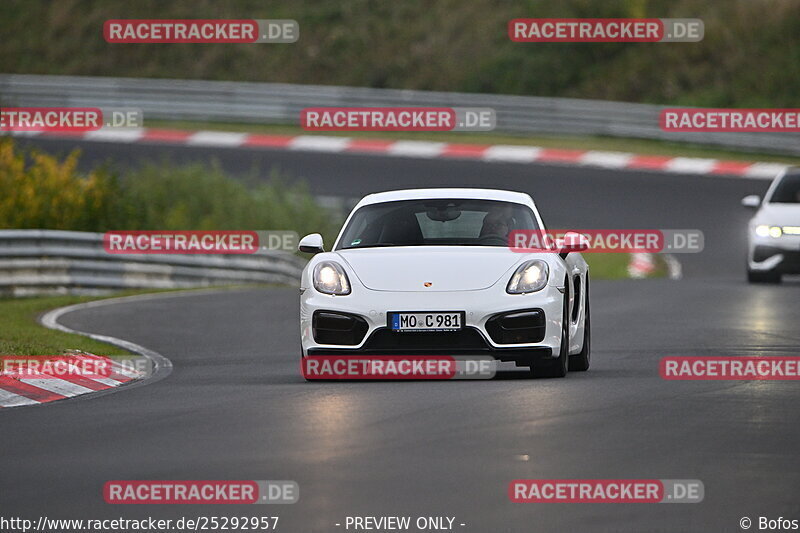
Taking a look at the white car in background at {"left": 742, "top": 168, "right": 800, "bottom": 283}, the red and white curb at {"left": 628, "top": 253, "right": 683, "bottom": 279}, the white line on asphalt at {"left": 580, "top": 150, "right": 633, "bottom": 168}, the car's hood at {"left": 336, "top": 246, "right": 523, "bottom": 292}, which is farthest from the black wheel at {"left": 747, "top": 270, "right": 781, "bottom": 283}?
the white line on asphalt at {"left": 580, "top": 150, "right": 633, "bottom": 168}

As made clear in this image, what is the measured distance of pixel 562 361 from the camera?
1160cm

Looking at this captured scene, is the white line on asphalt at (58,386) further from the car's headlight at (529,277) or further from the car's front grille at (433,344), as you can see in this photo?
the car's headlight at (529,277)

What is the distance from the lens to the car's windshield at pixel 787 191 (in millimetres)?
21859

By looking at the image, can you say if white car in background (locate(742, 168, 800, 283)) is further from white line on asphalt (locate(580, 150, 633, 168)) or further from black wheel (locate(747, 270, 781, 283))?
white line on asphalt (locate(580, 150, 633, 168))

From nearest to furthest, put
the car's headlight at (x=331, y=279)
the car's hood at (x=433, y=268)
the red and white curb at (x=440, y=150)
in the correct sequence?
1. the car's hood at (x=433, y=268)
2. the car's headlight at (x=331, y=279)
3. the red and white curb at (x=440, y=150)

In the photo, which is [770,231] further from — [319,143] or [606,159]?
[319,143]

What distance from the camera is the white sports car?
11211mm

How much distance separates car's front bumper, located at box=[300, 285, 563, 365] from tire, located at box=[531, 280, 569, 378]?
5.8 inches

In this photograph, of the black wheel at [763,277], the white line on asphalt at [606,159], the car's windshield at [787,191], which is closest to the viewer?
the car's windshield at [787,191]

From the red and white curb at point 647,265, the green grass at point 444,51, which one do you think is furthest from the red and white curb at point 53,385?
the green grass at point 444,51

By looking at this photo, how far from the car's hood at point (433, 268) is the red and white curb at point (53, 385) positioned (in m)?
1.97

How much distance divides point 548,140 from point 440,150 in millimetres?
3076

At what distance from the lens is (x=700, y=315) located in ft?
57.7

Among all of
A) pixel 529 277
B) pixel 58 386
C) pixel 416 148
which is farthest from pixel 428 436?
pixel 416 148
